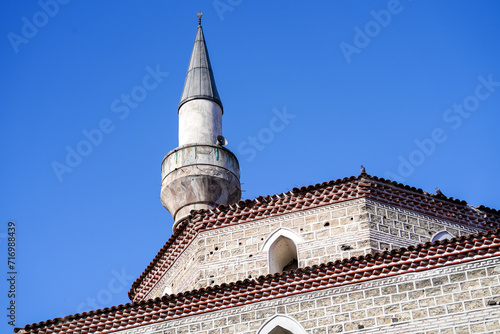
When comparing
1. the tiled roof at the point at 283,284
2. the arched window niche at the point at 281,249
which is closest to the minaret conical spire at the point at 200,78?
the arched window niche at the point at 281,249

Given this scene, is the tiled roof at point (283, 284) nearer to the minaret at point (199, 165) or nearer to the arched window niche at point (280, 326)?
the arched window niche at point (280, 326)

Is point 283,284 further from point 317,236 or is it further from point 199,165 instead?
point 199,165

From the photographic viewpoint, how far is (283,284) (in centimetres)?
1298

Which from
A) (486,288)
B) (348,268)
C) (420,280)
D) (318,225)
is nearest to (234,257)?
(318,225)

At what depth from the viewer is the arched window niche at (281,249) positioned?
1474 cm

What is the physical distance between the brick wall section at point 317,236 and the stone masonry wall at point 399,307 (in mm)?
1560

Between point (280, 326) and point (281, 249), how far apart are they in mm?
2585

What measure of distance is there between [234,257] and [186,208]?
3269 millimetres

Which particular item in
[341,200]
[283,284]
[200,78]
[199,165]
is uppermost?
[200,78]

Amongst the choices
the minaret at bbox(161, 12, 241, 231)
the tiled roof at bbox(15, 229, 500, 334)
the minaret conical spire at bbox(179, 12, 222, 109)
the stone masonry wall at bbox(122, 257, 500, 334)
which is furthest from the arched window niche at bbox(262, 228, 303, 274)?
the minaret conical spire at bbox(179, 12, 222, 109)

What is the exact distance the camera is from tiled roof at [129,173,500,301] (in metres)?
14.8

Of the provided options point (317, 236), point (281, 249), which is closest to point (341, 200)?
point (317, 236)

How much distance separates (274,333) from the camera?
12.7m

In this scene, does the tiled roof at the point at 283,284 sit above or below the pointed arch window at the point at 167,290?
below
